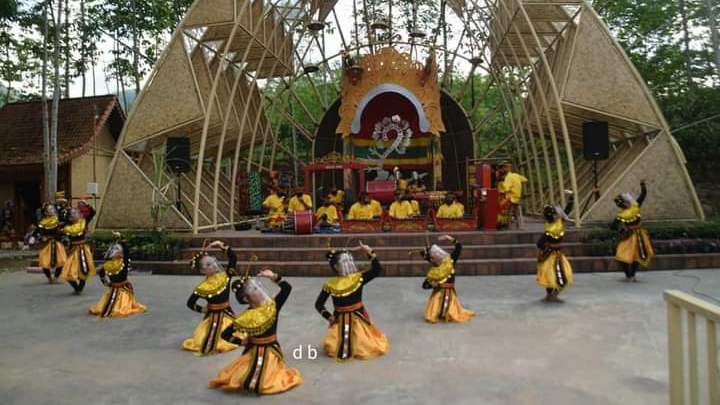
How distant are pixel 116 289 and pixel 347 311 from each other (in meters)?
3.58

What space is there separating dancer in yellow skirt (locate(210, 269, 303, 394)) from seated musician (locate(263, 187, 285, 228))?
8.83m

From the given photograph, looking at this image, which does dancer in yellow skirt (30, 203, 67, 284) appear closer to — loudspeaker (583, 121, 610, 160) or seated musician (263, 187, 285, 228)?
seated musician (263, 187, 285, 228)

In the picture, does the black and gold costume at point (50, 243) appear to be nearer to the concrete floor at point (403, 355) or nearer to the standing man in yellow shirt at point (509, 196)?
the concrete floor at point (403, 355)

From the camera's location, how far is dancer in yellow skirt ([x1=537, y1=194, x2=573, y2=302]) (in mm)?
6754

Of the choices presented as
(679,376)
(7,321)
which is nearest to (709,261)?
(679,376)

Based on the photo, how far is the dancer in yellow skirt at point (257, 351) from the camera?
3.93 m

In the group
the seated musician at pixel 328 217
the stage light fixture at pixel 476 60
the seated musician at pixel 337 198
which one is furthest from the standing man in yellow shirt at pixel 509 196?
the stage light fixture at pixel 476 60

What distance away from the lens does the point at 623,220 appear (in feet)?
26.7

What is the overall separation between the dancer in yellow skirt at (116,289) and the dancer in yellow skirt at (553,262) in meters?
5.25

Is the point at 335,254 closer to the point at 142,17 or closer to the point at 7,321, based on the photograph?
the point at 7,321

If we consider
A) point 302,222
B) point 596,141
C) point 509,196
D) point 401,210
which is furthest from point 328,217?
point 596,141

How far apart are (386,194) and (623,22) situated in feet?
39.3

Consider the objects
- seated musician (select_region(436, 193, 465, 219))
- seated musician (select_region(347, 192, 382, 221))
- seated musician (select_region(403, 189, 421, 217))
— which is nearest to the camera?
seated musician (select_region(436, 193, 465, 219))

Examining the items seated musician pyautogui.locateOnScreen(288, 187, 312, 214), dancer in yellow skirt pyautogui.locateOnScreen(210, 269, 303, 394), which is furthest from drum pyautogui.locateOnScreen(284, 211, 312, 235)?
dancer in yellow skirt pyautogui.locateOnScreen(210, 269, 303, 394)
